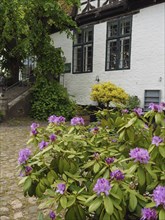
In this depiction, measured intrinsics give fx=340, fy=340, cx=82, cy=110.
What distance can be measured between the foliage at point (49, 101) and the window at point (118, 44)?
2368 mm

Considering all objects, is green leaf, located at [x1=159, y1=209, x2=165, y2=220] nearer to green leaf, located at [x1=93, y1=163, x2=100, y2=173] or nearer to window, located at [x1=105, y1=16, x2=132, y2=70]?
green leaf, located at [x1=93, y1=163, x2=100, y2=173]

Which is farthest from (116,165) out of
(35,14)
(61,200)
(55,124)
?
(35,14)

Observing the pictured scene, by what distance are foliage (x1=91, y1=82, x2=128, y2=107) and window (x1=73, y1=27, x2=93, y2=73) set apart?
2.97 metres

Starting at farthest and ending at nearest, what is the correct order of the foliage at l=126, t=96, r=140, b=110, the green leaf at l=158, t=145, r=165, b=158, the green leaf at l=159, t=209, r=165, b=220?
the foliage at l=126, t=96, r=140, b=110 → the green leaf at l=158, t=145, r=165, b=158 → the green leaf at l=159, t=209, r=165, b=220

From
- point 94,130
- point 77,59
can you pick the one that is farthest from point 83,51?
point 94,130

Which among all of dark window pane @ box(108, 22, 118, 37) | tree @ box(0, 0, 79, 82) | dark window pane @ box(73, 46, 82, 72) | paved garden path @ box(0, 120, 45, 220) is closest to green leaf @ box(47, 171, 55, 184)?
paved garden path @ box(0, 120, 45, 220)

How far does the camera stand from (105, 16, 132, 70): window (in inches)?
551

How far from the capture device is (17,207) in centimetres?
454

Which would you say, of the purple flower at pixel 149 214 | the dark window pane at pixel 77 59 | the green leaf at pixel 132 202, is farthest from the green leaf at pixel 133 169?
the dark window pane at pixel 77 59

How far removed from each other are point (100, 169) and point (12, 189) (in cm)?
329

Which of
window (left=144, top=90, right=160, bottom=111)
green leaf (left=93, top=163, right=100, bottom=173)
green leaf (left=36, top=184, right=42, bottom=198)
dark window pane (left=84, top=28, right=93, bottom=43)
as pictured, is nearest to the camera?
green leaf (left=93, top=163, right=100, bottom=173)

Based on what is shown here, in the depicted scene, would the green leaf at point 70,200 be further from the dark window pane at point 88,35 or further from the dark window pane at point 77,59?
the dark window pane at point 77,59

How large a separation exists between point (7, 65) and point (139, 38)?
8534 mm

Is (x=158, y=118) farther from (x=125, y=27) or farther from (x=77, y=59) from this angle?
(x=77, y=59)
